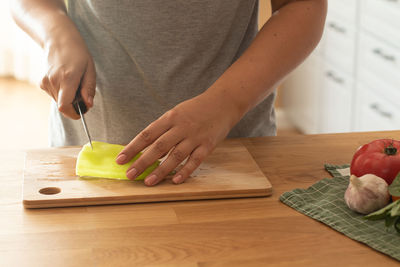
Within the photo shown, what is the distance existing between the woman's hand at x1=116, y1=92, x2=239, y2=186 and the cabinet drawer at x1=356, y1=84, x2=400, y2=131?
159 centimetres

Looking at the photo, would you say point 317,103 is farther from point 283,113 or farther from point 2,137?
point 2,137

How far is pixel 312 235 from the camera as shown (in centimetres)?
90

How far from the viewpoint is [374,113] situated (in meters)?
2.69

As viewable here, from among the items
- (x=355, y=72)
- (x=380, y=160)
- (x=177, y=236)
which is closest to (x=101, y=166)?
(x=177, y=236)

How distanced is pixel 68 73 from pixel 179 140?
0.83ft

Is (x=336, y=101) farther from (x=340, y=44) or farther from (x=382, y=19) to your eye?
(x=382, y=19)

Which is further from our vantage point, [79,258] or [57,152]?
[57,152]

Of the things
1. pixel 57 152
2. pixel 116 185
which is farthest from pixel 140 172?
pixel 57 152

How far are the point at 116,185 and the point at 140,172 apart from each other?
5 cm

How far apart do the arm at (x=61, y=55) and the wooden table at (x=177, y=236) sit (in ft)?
0.62

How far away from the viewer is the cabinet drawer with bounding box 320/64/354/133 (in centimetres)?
295

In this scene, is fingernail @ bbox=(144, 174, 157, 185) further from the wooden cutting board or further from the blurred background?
the blurred background

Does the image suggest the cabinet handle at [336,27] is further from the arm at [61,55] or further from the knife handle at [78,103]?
the knife handle at [78,103]

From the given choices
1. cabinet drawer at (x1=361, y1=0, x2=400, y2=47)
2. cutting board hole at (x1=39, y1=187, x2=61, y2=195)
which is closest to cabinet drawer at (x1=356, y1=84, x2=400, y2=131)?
cabinet drawer at (x1=361, y1=0, x2=400, y2=47)
